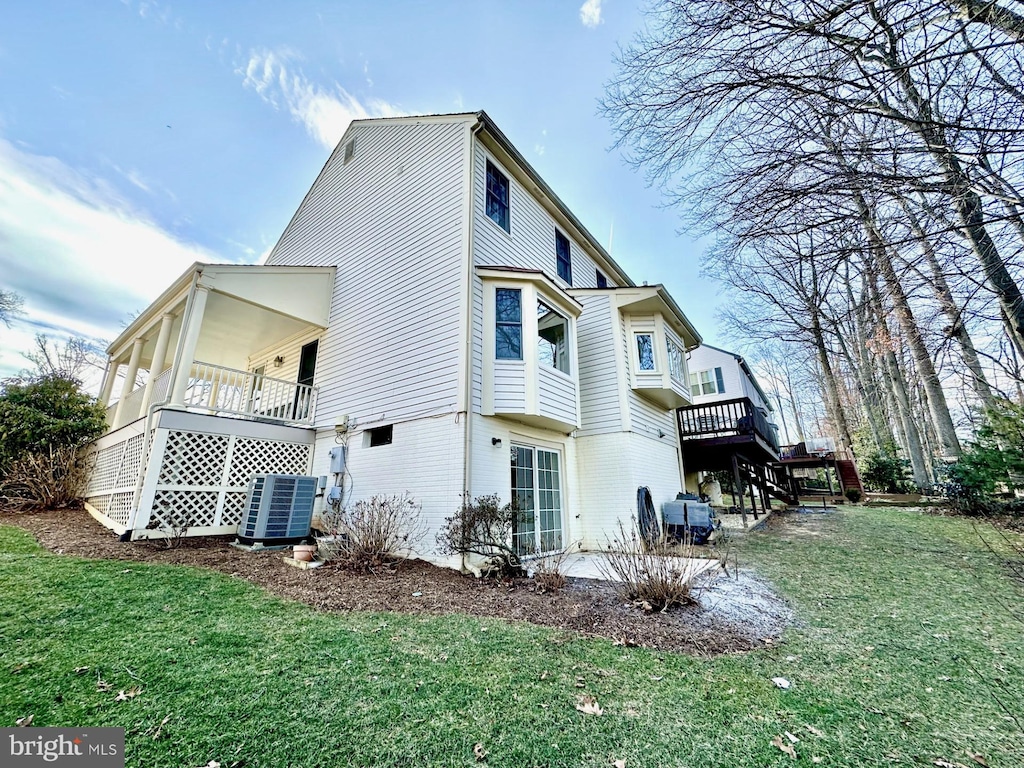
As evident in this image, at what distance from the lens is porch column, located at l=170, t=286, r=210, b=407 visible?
22.8 ft

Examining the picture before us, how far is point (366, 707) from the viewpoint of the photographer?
7.75ft

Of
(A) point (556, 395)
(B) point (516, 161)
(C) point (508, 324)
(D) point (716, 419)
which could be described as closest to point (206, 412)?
(C) point (508, 324)

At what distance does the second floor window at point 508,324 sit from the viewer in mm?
7188

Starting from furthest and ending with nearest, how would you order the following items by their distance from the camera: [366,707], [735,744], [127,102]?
1. [127,102]
2. [366,707]
3. [735,744]

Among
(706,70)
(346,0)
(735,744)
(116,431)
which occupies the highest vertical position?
(346,0)

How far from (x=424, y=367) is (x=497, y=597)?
13.2 ft

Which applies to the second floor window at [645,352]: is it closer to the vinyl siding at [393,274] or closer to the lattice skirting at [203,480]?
the vinyl siding at [393,274]

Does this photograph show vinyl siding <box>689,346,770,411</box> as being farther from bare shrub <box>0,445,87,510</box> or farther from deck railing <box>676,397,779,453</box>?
bare shrub <box>0,445,87,510</box>

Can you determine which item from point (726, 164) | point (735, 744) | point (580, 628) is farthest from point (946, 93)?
point (580, 628)

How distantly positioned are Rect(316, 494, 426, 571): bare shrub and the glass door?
1.74 m

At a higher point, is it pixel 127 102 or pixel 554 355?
pixel 127 102

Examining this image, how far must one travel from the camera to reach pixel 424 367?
715 centimetres

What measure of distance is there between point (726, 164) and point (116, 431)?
1264 cm

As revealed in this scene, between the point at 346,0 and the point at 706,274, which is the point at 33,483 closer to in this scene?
the point at 346,0
